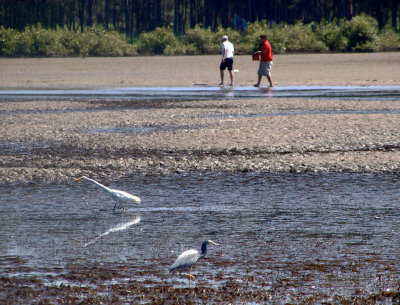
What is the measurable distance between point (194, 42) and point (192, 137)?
36300 millimetres

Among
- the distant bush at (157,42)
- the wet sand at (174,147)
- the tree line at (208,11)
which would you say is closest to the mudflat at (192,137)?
the wet sand at (174,147)

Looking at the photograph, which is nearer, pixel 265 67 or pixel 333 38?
pixel 265 67

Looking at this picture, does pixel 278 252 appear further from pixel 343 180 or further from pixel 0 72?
pixel 0 72

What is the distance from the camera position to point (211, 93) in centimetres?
2161

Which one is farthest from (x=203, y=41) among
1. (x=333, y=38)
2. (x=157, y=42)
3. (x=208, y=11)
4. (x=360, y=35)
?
(x=208, y=11)

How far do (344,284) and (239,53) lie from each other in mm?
40486

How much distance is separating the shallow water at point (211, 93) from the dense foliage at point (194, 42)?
21.4 meters

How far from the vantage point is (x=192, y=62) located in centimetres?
3784

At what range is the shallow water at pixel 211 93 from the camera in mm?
20125

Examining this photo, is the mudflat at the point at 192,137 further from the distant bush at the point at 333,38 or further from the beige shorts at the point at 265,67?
the distant bush at the point at 333,38

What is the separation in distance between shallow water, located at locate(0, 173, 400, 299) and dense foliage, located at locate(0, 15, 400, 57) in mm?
36288

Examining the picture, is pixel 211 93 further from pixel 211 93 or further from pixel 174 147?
pixel 174 147

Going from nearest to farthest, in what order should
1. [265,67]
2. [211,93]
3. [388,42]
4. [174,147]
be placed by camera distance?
[174,147] < [211,93] < [265,67] < [388,42]

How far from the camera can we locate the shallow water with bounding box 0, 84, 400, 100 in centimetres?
2012
